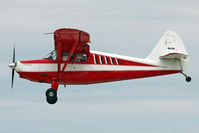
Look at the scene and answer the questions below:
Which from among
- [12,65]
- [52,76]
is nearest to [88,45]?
[52,76]

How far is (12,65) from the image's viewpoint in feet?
61.9

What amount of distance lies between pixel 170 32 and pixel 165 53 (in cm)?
122

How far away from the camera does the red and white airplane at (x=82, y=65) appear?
59.3ft

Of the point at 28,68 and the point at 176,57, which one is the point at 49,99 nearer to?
the point at 28,68

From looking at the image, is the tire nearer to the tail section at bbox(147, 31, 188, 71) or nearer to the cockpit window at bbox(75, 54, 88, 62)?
the cockpit window at bbox(75, 54, 88, 62)

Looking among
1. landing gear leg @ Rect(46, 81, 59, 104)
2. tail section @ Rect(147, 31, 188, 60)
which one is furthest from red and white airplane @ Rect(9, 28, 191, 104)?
tail section @ Rect(147, 31, 188, 60)

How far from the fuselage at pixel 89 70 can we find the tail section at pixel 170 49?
41.2 inches

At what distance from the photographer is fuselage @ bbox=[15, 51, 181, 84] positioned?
18.7 m

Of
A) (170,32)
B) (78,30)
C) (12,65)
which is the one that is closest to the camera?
(78,30)

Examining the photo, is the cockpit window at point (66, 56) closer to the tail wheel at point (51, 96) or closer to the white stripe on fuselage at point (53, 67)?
the white stripe on fuselage at point (53, 67)

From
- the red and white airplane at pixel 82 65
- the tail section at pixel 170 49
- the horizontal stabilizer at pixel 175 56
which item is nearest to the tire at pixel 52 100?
the red and white airplane at pixel 82 65

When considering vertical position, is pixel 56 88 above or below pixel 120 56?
below

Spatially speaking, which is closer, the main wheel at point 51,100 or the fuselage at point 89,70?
the main wheel at point 51,100

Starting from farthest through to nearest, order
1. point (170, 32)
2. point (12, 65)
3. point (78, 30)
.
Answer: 1. point (170, 32)
2. point (12, 65)
3. point (78, 30)
